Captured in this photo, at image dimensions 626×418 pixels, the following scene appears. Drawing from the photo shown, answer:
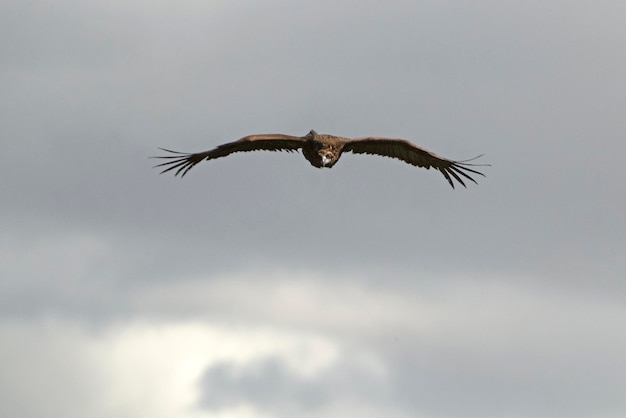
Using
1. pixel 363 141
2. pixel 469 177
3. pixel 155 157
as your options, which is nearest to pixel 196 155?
pixel 155 157

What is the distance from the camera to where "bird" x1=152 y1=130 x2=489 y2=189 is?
153 feet

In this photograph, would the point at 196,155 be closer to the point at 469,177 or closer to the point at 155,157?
the point at 155,157

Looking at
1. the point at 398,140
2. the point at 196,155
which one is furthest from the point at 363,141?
the point at 196,155

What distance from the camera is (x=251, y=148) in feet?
156

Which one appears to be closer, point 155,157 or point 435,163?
point 155,157

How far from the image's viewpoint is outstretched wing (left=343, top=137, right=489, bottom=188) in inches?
1900

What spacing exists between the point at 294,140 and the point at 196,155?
8.93ft

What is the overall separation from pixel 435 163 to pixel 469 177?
1.13 m

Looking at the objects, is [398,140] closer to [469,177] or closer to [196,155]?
[469,177]

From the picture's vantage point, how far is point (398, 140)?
48250 mm

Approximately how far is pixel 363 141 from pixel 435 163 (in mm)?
2554

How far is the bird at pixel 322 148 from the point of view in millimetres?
46625

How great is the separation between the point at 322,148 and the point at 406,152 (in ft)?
11.7

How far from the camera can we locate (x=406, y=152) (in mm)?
49312
